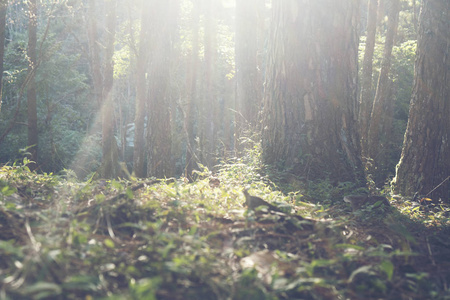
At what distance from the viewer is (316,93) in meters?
5.61

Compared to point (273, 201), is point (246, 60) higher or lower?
higher

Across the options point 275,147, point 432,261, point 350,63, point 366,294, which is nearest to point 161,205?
point 366,294

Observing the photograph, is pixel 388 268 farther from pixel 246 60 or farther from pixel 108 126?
pixel 108 126

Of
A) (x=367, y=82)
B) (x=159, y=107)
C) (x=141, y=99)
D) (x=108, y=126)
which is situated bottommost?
(x=108, y=126)

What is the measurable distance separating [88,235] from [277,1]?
474 cm

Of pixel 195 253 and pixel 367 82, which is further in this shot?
pixel 367 82

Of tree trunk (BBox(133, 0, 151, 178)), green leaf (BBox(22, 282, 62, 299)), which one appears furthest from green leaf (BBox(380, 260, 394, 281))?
tree trunk (BBox(133, 0, 151, 178))

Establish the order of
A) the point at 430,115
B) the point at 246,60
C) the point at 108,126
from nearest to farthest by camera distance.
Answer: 1. the point at 430,115
2. the point at 246,60
3. the point at 108,126

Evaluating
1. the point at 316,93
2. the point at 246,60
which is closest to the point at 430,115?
the point at 316,93

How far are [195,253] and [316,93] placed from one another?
3.90 meters

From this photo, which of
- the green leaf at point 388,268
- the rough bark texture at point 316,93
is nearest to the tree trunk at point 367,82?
the rough bark texture at point 316,93

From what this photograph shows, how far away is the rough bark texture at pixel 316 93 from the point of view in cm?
550

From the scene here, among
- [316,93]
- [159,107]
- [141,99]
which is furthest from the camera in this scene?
[141,99]

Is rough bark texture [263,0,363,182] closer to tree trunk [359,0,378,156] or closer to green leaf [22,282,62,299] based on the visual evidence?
green leaf [22,282,62,299]
